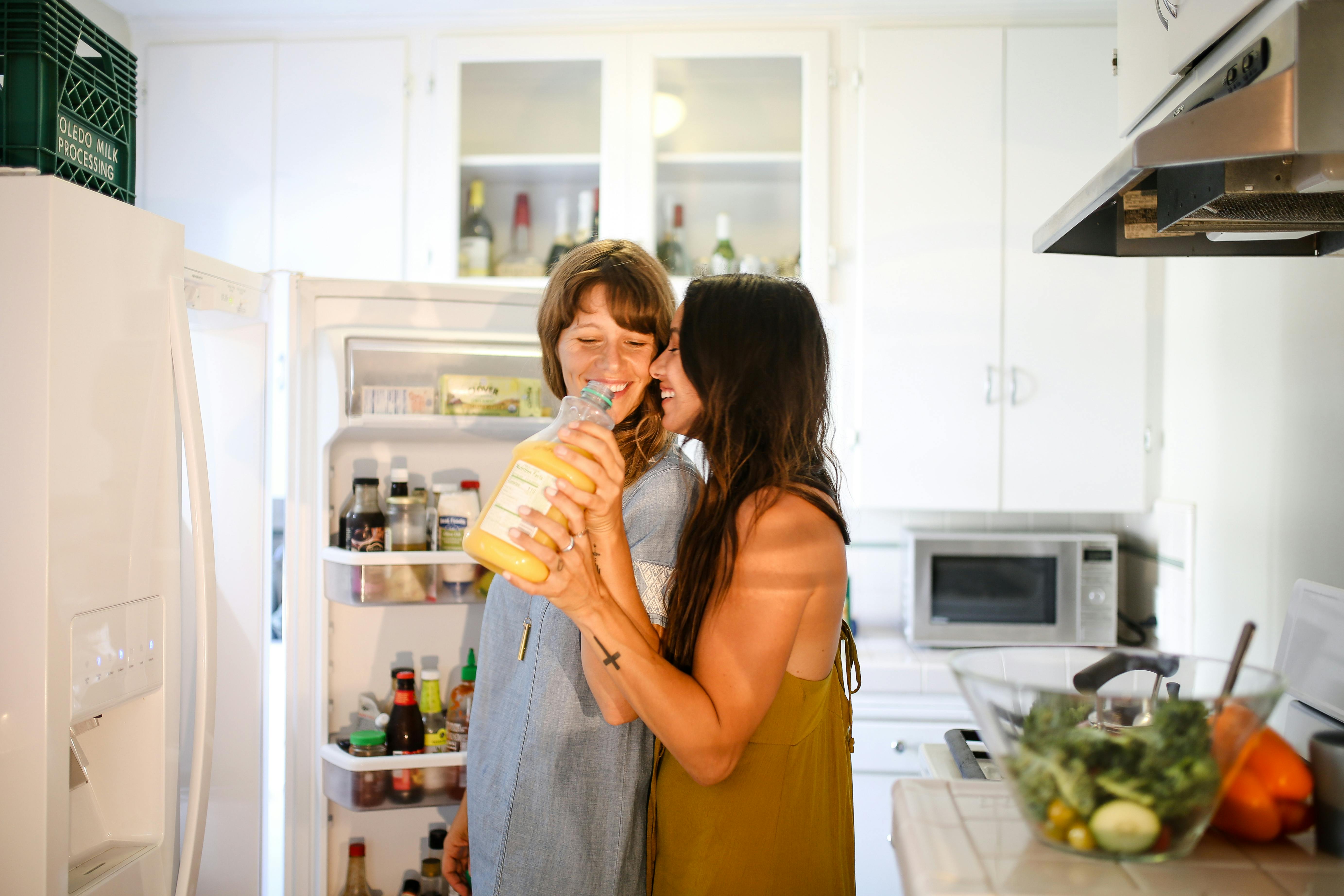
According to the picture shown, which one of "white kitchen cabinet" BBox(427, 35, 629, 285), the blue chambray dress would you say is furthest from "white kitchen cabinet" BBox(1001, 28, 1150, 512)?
the blue chambray dress

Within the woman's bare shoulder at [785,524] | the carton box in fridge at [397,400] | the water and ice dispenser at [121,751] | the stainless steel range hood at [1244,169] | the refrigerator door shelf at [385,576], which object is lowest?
the water and ice dispenser at [121,751]

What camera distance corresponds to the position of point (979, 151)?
222cm

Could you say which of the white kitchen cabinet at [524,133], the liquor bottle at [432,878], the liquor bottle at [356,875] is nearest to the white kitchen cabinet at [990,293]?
the white kitchen cabinet at [524,133]

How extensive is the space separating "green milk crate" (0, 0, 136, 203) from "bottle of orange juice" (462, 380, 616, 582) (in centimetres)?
73

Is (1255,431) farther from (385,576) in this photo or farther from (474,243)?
(474,243)

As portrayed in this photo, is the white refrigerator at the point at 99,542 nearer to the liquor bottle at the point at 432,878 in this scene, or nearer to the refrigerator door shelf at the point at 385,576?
the refrigerator door shelf at the point at 385,576

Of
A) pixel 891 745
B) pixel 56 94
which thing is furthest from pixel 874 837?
pixel 56 94

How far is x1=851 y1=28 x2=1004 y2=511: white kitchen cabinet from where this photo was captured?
2223 mm

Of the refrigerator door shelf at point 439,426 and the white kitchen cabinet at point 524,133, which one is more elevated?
the white kitchen cabinet at point 524,133

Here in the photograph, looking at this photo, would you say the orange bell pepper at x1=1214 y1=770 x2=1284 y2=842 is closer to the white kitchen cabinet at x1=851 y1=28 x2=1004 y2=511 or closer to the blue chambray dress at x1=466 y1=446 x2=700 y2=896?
the blue chambray dress at x1=466 y1=446 x2=700 y2=896

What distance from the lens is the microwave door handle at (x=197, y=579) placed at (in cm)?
119

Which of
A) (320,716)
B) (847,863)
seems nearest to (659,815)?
(847,863)

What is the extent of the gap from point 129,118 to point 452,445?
0.79 metres

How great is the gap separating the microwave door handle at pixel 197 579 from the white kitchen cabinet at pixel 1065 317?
180cm
